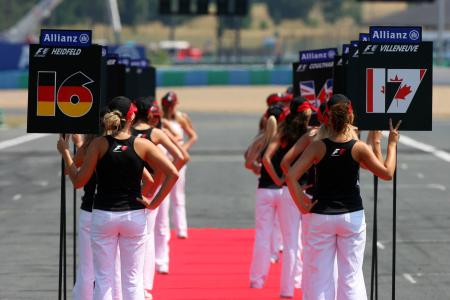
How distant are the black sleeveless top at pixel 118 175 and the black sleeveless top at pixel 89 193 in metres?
0.81

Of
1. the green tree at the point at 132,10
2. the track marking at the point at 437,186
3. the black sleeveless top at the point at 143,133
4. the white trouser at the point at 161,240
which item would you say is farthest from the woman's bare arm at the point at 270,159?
the green tree at the point at 132,10

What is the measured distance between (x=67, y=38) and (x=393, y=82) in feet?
8.39

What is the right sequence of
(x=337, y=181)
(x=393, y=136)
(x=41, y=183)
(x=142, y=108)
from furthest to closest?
1. (x=41, y=183)
2. (x=142, y=108)
3. (x=393, y=136)
4. (x=337, y=181)

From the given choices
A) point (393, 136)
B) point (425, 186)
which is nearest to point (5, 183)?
point (425, 186)

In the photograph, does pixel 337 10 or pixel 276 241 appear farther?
pixel 337 10

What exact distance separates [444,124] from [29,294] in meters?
31.4

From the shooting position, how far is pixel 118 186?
867cm

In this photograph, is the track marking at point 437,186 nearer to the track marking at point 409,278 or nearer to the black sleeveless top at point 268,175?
the track marking at point 409,278

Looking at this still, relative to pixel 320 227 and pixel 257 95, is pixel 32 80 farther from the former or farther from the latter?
pixel 257 95

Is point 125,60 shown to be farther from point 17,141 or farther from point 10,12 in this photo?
point 10,12

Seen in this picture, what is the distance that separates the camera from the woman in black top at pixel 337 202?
27.9 ft

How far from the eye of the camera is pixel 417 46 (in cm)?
967

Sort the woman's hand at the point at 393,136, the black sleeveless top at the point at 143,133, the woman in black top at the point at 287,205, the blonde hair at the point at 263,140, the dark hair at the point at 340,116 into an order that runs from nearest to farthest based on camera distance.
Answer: the dark hair at the point at 340,116
the woman's hand at the point at 393,136
the black sleeveless top at the point at 143,133
the woman in black top at the point at 287,205
the blonde hair at the point at 263,140

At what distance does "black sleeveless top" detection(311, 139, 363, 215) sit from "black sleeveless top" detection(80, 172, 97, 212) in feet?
6.09
